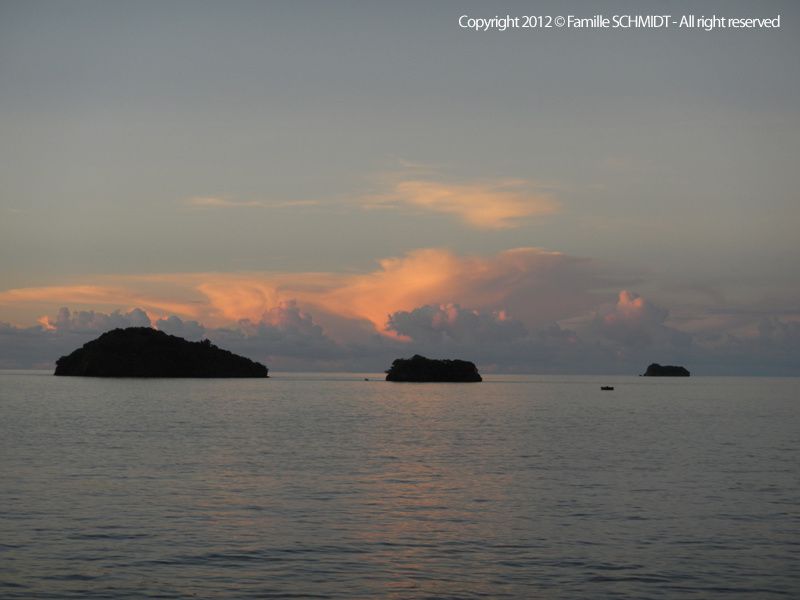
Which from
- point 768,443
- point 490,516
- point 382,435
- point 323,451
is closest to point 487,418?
point 382,435

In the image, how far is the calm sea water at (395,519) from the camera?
29.1 meters

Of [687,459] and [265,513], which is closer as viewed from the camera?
[265,513]

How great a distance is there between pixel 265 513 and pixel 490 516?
10.4 metres

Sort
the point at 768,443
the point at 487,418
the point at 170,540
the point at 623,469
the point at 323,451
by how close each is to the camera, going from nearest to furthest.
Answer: the point at 170,540 < the point at 623,469 < the point at 323,451 < the point at 768,443 < the point at 487,418

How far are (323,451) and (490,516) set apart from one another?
111 feet

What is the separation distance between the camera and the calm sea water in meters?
29.1

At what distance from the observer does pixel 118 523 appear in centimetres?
3847

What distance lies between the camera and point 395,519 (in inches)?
1580

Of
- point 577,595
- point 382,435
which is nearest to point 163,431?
point 382,435

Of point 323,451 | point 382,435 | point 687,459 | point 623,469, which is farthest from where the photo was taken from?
point 382,435

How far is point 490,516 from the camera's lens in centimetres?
4131

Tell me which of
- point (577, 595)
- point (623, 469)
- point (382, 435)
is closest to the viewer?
point (577, 595)

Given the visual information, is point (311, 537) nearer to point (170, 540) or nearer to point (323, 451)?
point (170, 540)

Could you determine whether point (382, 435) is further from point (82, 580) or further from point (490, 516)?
point (82, 580)
